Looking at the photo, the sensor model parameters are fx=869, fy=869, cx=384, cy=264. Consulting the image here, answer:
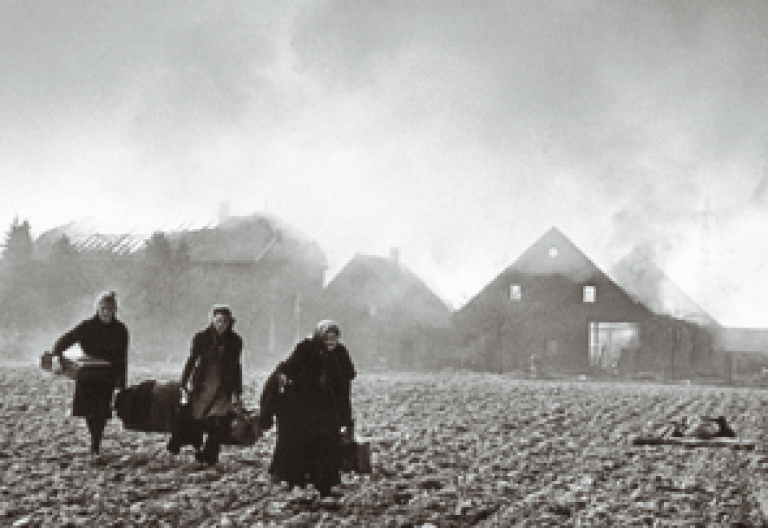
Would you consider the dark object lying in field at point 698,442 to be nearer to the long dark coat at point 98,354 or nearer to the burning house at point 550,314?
the long dark coat at point 98,354

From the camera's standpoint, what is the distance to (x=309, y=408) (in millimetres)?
7477

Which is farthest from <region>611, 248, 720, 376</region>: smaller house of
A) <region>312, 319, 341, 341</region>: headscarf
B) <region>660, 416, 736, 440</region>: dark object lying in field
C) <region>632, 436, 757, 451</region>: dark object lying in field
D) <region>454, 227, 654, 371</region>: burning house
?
<region>312, 319, 341, 341</region>: headscarf

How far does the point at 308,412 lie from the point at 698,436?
282 inches

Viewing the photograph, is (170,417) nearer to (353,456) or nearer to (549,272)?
(353,456)

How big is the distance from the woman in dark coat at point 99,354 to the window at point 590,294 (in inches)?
1503

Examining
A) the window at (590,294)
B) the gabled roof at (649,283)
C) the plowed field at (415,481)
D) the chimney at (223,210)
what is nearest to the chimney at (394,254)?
the chimney at (223,210)

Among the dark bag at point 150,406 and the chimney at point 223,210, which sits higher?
the chimney at point 223,210

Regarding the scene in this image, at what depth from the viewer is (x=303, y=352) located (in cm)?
750

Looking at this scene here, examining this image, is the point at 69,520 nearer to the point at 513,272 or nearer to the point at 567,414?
the point at 567,414

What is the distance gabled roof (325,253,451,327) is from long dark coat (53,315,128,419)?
1571 inches

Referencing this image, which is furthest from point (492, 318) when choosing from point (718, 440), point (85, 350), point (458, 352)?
point (85, 350)

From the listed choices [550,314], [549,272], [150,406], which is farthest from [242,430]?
[549,272]

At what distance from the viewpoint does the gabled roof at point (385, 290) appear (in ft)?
163

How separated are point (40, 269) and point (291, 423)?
135 ft
